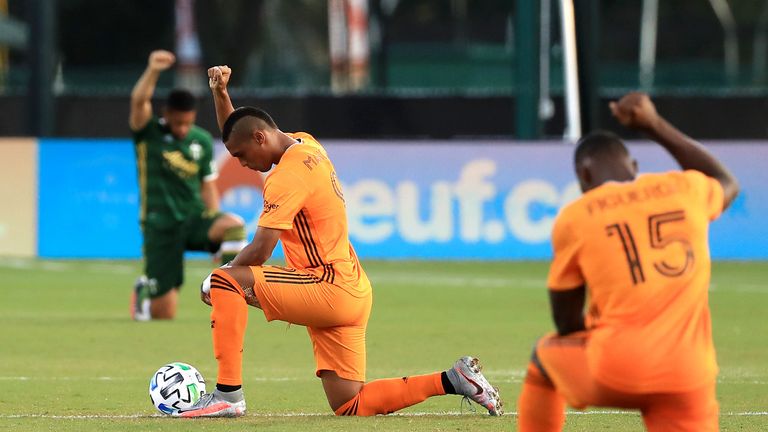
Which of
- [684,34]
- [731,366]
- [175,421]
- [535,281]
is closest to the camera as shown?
[175,421]

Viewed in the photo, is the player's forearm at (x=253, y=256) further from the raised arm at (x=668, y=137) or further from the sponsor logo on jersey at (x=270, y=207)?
the raised arm at (x=668, y=137)

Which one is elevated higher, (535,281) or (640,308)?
(640,308)

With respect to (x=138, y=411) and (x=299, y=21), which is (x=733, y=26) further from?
(x=138, y=411)

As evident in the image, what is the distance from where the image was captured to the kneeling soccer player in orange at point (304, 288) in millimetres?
8070

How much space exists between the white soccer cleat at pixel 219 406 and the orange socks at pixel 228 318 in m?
0.15

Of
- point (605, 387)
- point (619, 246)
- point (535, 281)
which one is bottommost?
point (535, 281)

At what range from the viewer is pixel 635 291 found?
5727mm

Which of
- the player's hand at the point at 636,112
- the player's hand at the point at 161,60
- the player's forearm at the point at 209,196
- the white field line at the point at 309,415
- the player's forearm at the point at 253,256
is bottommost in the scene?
the white field line at the point at 309,415

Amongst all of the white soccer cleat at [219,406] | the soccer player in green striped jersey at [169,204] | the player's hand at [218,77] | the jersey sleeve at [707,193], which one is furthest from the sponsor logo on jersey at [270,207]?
the soccer player in green striped jersey at [169,204]

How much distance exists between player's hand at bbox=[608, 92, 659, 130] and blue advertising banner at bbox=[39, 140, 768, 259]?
14.9 metres

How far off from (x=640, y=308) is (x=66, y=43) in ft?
117

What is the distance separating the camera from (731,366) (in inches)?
443

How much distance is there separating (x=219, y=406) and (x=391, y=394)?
915 mm

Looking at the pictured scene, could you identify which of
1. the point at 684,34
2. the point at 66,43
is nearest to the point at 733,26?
the point at 684,34
